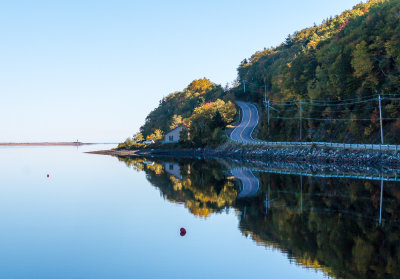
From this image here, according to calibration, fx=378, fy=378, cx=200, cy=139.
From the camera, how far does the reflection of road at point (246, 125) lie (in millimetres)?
94100

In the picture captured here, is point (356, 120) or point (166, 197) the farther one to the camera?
point (356, 120)

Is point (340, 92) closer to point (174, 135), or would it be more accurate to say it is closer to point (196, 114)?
point (196, 114)

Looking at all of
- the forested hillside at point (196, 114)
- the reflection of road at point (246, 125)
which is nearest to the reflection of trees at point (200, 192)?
the reflection of road at point (246, 125)

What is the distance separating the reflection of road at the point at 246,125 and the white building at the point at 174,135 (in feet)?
67.7

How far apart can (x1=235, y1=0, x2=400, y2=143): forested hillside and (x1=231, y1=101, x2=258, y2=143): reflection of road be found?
4.74 metres

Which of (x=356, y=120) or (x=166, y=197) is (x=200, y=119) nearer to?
(x=356, y=120)

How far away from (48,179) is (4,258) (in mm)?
37445

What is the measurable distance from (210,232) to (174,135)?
3866 inches

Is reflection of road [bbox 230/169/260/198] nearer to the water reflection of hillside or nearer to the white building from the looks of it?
the water reflection of hillside

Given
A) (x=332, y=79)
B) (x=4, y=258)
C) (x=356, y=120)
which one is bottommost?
(x=4, y=258)

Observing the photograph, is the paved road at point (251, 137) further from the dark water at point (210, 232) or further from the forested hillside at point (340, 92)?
the dark water at point (210, 232)

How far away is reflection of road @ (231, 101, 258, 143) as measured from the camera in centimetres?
9410

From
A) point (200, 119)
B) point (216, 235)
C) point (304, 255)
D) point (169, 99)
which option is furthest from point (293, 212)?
point (169, 99)

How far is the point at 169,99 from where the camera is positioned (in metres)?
173
